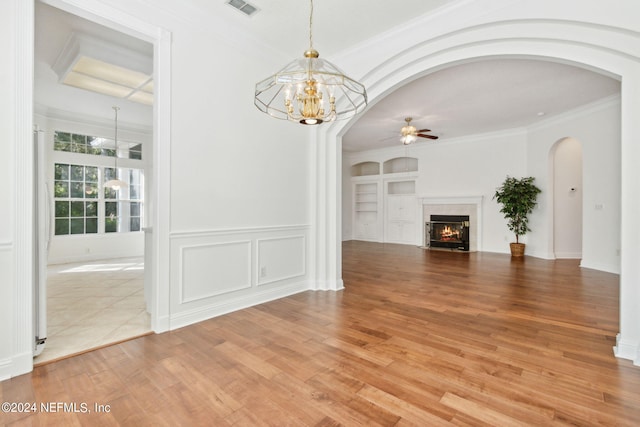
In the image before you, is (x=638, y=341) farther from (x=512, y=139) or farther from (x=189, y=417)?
(x=512, y=139)

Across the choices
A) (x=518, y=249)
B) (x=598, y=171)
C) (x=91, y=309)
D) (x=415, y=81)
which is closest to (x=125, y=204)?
(x=91, y=309)

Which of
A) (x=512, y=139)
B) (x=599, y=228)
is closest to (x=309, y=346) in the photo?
(x=599, y=228)

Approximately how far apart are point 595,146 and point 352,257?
17.8 ft

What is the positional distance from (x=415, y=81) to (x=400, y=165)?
587 cm

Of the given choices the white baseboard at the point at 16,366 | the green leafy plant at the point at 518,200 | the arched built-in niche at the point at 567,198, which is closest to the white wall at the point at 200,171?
the white baseboard at the point at 16,366

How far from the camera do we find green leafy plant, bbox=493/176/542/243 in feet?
24.1

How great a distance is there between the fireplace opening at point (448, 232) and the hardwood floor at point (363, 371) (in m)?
4.97

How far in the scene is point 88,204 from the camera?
739 cm

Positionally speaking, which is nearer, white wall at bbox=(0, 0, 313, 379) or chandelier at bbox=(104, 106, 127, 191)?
white wall at bbox=(0, 0, 313, 379)

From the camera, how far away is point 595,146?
6141 mm

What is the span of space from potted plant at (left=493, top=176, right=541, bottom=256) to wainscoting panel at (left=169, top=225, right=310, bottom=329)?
5601mm

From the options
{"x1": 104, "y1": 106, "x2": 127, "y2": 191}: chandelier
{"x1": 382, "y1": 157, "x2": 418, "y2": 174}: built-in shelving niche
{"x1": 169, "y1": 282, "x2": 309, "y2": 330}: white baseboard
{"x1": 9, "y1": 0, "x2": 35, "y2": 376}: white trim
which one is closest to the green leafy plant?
{"x1": 382, "y1": 157, "x2": 418, "y2": 174}: built-in shelving niche

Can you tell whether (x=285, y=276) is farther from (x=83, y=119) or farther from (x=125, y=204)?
(x=83, y=119)

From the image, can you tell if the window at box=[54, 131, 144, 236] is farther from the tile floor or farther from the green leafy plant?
the green leafy plant
